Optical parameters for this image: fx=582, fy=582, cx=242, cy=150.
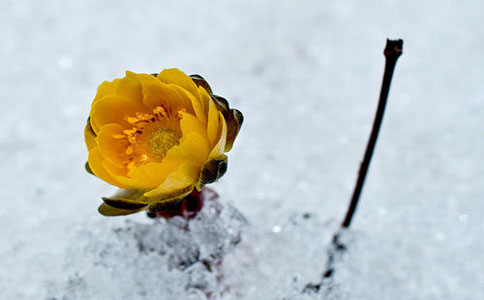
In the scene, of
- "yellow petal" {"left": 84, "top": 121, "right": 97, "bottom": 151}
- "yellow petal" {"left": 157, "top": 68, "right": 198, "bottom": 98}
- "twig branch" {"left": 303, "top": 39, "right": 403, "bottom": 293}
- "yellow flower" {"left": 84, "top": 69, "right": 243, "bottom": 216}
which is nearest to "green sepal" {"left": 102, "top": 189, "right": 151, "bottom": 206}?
"yellow flower" {"left": 84, "top": 69, "right": 243, "bottom": 216}

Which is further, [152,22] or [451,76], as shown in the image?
[152,22]

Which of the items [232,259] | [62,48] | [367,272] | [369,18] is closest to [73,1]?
[62,48]

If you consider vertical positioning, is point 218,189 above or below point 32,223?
above

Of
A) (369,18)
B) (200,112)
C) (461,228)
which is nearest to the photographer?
(200,112)

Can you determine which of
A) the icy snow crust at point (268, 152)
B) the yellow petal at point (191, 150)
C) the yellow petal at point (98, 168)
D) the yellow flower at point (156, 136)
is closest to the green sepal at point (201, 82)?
the yellow flower at point (156, 136)

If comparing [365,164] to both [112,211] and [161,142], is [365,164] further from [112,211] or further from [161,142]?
[112,211]

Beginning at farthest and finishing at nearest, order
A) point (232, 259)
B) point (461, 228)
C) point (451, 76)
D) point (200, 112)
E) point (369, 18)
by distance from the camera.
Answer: point (369, 18), point (451, 76), point (461, 228), point (232, 259), point (200, 112)

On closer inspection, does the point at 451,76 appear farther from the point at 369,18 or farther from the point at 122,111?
the point at 122,111

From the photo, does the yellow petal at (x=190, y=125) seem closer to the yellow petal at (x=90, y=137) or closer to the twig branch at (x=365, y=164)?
the yellow petal at (x=90, y=137)
